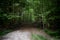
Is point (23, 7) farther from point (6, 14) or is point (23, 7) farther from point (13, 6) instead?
point (6, 14)

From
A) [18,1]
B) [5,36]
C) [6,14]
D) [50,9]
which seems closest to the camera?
[5,36]

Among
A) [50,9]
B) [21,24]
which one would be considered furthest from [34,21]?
[50,9]

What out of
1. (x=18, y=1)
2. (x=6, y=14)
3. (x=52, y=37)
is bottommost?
(x=52, y=37)

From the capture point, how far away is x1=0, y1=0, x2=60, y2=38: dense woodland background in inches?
363

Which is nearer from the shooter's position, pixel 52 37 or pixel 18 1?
pixel 52 37

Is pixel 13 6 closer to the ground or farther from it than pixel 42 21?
A: farther from it

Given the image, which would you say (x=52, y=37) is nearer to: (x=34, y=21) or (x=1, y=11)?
(x=34, y=21)

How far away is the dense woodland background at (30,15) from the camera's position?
923 centimetres

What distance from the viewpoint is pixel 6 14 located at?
9703 millimetres

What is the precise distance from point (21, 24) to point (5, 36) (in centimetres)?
269

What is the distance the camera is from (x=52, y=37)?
8.72 metres

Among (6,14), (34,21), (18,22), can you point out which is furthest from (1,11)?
(34,21)

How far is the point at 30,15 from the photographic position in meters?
10.2

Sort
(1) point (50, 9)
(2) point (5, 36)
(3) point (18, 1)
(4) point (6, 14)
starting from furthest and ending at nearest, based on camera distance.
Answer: (3) point (18, 1), (4) point (6, 14), (1) point (50, 9), (2) point (5, 36)
